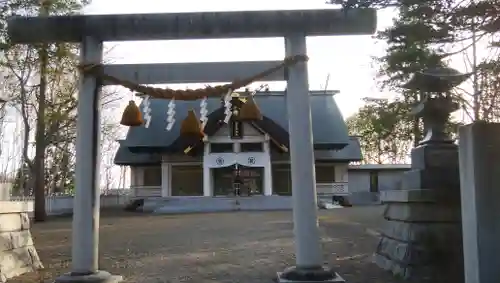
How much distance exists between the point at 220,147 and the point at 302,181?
2429cm

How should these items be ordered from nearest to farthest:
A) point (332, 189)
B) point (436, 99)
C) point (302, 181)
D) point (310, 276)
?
point (310, 276)
point (302, 181)
point (436, 99)
point (332, 189)

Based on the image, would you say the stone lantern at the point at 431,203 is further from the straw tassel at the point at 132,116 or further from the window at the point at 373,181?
the window at the point at 373,181

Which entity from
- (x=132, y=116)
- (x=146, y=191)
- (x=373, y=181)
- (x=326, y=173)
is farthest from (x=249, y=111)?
(x=373, y=181)

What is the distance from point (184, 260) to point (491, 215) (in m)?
5.28

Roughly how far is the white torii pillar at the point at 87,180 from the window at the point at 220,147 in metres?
23.5

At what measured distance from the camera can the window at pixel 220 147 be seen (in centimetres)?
3012

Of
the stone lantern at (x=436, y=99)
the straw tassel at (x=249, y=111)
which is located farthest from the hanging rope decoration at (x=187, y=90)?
the stone lantern at (x=436, y=99)

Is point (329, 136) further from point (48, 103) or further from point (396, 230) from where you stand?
point (396, 230)

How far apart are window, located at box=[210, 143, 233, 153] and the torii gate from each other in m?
23.6

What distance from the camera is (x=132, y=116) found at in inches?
270

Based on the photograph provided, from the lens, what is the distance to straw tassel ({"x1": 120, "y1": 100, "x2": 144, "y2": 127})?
685 centimetres

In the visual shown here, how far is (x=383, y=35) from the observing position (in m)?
16.4

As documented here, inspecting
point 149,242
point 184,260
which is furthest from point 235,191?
point 184,260

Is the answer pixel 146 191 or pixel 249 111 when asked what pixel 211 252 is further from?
pixel 146 191
